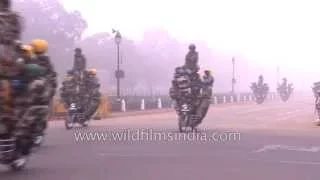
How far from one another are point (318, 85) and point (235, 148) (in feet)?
40.4

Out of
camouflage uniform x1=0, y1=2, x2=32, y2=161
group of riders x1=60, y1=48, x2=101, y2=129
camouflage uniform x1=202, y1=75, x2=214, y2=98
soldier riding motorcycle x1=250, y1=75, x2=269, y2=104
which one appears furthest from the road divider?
camouflage uniform x1=0, y1=2, x2=32, y2=161

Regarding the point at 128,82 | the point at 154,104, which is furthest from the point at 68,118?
the point at 128,82

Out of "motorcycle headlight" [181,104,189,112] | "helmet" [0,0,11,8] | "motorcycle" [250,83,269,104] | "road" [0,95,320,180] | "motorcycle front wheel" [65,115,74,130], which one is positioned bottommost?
"road" [0,95,320,180]

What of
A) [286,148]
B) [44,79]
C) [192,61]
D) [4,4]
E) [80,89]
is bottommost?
[286,148]

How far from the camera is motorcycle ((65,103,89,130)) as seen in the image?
70.3 feet

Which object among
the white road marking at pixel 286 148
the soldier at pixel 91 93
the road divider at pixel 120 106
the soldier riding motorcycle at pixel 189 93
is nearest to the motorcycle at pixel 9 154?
the white road marking at pixel 286 148

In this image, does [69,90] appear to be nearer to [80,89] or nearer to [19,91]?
[80,89]

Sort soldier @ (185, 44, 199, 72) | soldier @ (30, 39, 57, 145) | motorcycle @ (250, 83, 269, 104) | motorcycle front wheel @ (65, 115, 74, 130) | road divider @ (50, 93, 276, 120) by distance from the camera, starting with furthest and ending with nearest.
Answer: motorcycle @ (250, 83, 269, 104) → road divider @ (50, 93, 276, 120) → motorcycle front wheel @ (65, 115, 74, 130) → soldier @ (185, 44, 199, 72) → soldier @ (30, 39, 57, 145)

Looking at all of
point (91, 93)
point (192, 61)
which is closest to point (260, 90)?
point (91, 93)

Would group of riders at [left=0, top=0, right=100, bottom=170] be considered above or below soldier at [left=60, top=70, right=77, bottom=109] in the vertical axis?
below

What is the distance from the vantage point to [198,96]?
19.7m

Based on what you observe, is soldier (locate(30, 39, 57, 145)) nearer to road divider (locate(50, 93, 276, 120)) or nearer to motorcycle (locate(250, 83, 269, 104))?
road divider (locate(50, 93, 276, 120))

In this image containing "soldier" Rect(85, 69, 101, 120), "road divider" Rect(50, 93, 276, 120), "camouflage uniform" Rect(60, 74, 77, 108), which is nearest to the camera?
"camouflage uniform" Rect(60, 74, 77, 108)

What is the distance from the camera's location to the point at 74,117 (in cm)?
2183
